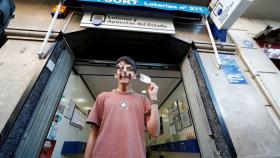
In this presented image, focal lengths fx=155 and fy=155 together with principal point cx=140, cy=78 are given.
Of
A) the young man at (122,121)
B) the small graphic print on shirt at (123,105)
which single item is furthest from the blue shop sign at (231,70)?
the small graphic print on shirt at (123,105)

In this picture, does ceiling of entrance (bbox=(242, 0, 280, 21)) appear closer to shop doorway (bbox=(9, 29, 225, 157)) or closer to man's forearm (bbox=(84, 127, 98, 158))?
shop doorway (bbox=(9, 29, 225, 157))

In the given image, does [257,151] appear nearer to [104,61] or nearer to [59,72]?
[104,61]

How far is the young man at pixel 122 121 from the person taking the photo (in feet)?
4.54

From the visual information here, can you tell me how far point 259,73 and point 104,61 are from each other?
281 cm

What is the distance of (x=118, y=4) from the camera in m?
2.52

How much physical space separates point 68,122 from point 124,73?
2.08 m

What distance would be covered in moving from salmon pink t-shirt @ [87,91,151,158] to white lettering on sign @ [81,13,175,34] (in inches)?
51.9

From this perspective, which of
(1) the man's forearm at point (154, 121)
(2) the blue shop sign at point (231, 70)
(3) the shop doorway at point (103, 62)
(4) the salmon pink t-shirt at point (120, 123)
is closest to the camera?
(4) the salmon pink t-shirt at point (120, 123)

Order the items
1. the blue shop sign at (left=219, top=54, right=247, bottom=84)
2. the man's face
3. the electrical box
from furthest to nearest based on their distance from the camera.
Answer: the blue shop sign at (left=219, top=54, right=247, bottom=84), the electrical box, the man's face

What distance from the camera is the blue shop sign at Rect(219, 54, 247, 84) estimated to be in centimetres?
252

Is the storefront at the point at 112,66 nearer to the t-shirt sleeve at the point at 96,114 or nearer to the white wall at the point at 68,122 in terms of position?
the white wall at the point at 68,122

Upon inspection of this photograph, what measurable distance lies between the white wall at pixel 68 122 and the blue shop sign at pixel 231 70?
2.91 meters

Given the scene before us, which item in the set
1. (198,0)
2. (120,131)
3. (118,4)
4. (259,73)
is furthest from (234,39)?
(120,131)

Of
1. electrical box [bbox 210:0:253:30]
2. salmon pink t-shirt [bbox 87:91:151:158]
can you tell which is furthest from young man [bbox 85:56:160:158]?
electrical box [bbox 210:0:253:30]
